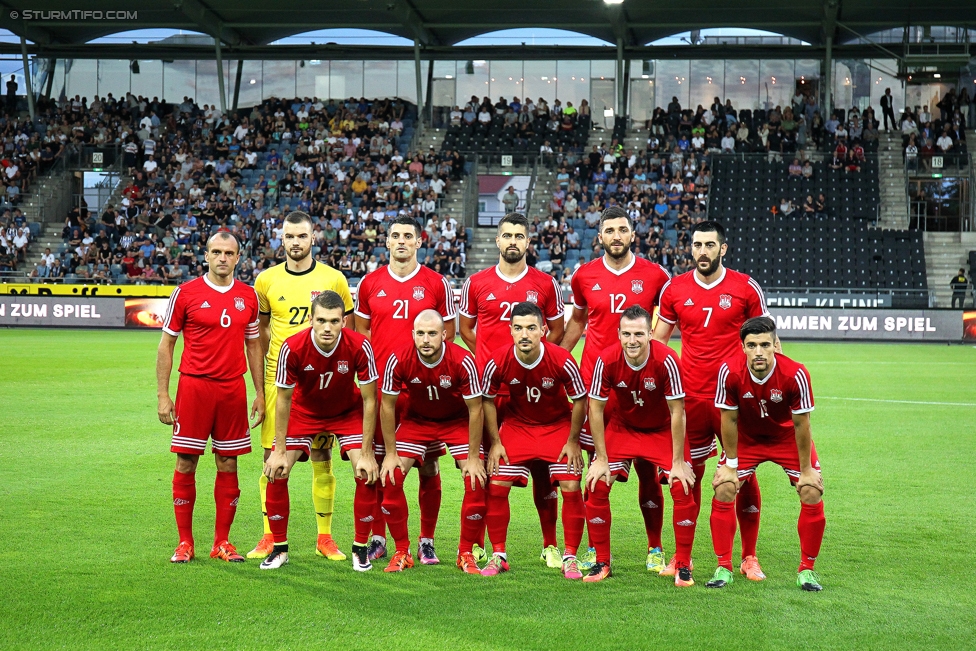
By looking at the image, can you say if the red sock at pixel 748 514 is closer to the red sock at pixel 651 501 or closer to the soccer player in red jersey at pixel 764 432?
the soccer player in red jersey at pixel 764 432

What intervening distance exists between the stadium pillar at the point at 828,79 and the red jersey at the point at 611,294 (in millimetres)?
31590

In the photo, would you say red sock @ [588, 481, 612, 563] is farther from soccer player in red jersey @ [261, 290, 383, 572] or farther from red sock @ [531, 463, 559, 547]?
soccer player in red jersey @ [261, 290, 383, 572]

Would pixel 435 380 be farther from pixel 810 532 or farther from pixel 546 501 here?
pixel 810 532

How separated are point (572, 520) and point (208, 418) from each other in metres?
2.59

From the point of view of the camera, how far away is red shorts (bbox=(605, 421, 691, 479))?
635cm

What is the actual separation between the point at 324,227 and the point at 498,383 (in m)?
26.7

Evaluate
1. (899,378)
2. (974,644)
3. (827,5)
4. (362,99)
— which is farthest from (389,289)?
(362,99)

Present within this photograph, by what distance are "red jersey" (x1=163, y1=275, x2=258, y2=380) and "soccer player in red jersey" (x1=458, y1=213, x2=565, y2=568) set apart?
1630 mm

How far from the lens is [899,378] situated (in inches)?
720

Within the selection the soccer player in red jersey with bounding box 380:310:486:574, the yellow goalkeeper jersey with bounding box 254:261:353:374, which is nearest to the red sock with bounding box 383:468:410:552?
the soccer player in red jersey with bounding box 380:310:486:574

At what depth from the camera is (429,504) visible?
6.80 m

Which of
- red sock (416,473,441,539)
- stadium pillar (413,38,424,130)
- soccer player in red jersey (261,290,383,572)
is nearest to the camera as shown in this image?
soccer player in red jersey (261,290,383,572)

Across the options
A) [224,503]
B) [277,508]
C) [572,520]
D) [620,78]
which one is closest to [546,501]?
[572,520]

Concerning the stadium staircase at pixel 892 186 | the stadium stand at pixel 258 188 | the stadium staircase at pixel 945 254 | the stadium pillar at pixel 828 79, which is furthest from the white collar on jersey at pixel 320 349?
the stadium pillar at pixel 828 79
